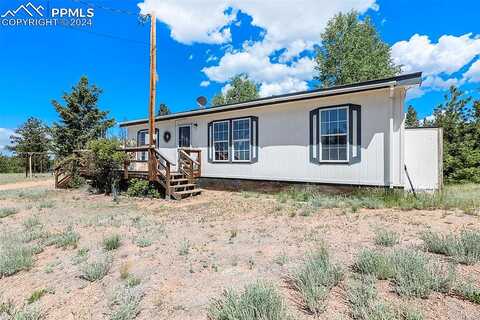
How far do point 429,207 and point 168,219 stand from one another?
5.64m

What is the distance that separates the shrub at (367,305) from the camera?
1.88 meters

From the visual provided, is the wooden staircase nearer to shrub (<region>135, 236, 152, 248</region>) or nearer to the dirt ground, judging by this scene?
the dirt ground

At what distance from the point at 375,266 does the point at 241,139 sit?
24.2 feet

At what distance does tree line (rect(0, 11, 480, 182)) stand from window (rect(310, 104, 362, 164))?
21.8 feet

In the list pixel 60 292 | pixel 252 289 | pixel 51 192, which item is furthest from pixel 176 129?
pixel 252 289

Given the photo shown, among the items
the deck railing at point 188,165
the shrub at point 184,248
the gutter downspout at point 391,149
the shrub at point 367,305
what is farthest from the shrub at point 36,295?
the gutter downspout at point 391,149

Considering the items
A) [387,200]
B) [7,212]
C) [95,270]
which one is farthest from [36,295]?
[387,200]

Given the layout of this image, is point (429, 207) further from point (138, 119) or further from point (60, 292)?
point (138, 119)

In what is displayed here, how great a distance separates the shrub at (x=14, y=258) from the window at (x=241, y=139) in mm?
6689

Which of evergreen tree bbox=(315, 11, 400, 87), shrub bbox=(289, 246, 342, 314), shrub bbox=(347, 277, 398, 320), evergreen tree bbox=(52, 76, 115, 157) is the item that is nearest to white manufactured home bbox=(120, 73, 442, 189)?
shrub bbox=(289, 246, 342, 314)

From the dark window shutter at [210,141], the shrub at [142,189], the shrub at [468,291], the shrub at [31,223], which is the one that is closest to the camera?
the shrub at [468,291]

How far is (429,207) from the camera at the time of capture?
5.68 metres

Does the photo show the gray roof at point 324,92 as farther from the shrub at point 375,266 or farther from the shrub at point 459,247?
Result: the shrub at point 375,266

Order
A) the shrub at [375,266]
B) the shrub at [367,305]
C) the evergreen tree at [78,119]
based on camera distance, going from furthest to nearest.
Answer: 1. the evergreen tree at [78,119]
2. the shrub at [375,266]
3. the shrub at [367,305]
